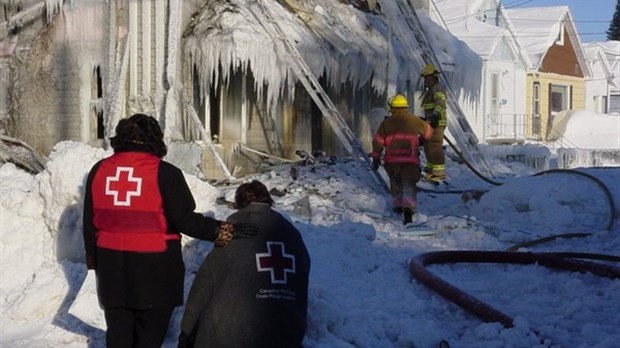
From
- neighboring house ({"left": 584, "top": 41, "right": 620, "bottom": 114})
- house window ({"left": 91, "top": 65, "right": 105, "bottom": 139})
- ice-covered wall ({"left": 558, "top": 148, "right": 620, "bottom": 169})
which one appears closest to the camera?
house window ({"left": 91, "top": 65, "right": 105, "bottom": 139})

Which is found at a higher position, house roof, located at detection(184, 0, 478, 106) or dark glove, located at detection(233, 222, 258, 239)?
house roof, located at detection(184, 0, 478, 106)

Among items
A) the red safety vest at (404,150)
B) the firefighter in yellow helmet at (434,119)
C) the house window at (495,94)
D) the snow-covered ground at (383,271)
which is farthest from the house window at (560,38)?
the red safety vest at (404,150)

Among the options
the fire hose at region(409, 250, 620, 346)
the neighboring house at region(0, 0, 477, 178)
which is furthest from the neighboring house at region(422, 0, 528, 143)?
the fire hose at region(409, 250, 620, 346)

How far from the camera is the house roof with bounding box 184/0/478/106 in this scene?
1282 centimetres

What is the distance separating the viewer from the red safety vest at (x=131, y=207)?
4625mm

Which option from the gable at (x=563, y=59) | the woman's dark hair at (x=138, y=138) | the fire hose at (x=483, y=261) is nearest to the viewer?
the woman's dark hair at (x=138, y=138)

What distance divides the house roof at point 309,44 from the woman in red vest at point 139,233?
317 inches

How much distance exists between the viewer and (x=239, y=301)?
170 inches

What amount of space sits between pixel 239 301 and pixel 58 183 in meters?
3.12

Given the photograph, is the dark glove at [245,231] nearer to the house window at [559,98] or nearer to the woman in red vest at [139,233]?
the woman in red vest at [139,233]

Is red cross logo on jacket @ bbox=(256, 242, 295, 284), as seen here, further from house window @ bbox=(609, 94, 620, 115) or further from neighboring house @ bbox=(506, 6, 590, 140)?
house window @ bbox=(609, 94, 620, 115)

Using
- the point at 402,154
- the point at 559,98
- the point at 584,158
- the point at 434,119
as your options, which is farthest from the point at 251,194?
the point at 559,98

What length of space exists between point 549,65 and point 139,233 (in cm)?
3149

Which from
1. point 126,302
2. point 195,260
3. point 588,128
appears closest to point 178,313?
point 195,260
